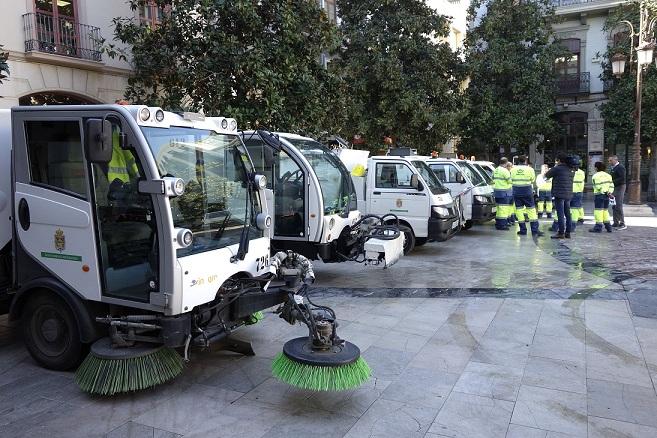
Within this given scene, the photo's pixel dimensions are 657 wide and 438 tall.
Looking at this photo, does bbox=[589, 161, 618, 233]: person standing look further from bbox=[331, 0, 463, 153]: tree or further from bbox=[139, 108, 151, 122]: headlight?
bbox=[139, 108, 151, 122]: headlight

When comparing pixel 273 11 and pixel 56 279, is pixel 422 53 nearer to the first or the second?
pixel 273 11

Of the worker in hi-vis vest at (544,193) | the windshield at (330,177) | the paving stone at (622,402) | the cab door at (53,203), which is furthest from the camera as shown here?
the worker in hi-vis vest at (544,193)

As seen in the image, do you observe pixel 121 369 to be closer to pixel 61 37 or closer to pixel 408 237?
pixel 408 237

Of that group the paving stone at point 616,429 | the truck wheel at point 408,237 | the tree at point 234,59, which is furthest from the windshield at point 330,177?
the paving stone at point 616,429

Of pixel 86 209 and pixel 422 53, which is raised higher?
pixel 422 53

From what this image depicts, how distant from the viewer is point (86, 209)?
427 centimetres

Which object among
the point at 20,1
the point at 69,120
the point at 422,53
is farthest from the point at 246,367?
the point at 422,53

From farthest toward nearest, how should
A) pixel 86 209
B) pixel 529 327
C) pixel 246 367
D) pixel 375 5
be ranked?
1. pixel 375 5
2. pixel 529 327
3. pixel 246 367
4. pixel 86 209

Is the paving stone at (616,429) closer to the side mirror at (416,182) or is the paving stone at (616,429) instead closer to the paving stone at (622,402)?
the paving stone at (622,402)

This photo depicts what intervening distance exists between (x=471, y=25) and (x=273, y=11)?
54.4ft

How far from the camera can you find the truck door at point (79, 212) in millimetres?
4164

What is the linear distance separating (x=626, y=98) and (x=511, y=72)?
4821 millimetres

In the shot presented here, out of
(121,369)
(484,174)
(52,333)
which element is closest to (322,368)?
(121,369)

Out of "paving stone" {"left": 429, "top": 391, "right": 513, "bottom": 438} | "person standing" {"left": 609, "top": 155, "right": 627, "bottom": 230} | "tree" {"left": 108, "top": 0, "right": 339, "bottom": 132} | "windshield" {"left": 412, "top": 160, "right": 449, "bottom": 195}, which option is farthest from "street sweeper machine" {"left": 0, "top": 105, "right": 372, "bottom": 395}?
"person standing" {"left": 609, "top": 155, "right": 627, "bottom": 230}
